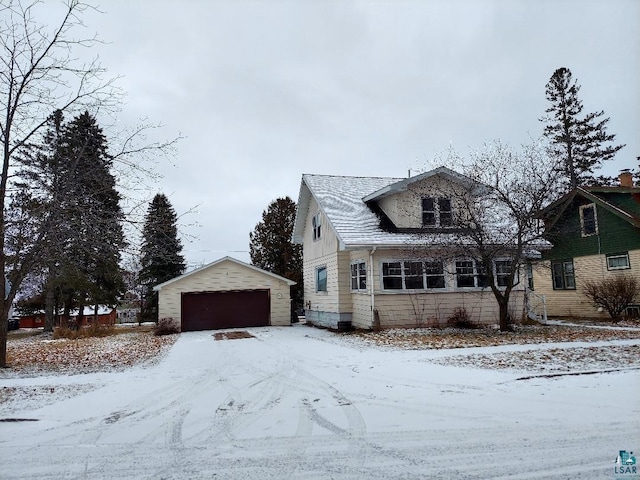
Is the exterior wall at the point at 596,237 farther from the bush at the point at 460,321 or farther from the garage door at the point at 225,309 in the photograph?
the garage door at the point at 225,309

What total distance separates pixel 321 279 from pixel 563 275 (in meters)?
12.4

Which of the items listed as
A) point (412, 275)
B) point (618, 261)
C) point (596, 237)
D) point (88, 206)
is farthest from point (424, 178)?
point (88, 206)

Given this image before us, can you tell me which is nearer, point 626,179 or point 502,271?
point 502,271

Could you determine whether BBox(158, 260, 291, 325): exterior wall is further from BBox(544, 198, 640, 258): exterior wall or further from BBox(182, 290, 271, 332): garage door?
BBox(544, 198, 640, 258): exterior wall

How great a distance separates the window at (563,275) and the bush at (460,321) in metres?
8.60

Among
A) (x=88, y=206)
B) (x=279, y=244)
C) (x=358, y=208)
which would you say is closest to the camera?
(x=88, y=206)

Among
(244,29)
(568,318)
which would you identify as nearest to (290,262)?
(568,318)

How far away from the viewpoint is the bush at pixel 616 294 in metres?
18.0

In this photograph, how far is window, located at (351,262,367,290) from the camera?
55.4 feet

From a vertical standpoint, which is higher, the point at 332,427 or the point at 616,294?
the point at 616,294

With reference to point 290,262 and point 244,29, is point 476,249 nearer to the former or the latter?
point 244,29

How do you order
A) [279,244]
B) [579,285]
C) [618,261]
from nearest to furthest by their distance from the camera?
[618,261], [579,285], [279,244]

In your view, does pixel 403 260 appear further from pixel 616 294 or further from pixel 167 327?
pixel 167 327

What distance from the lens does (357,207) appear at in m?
18.7
